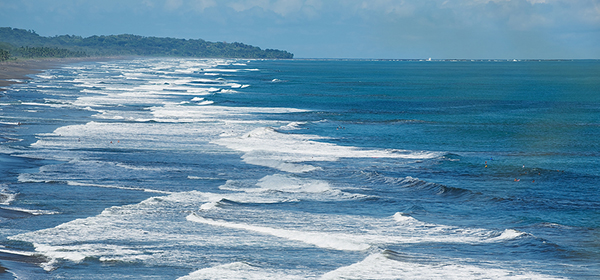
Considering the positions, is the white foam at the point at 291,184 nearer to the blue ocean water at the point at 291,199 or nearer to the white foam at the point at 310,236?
the blue ocean water at the point at 291,199

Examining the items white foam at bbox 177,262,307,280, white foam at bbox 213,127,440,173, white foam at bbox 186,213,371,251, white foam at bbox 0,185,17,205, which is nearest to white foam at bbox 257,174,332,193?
white foam at bbox 213,127,440,173

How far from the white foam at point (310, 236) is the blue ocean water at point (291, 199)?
2.5 inches

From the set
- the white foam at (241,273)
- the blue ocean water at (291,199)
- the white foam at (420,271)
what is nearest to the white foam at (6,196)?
the blue ocean water at (291,199)

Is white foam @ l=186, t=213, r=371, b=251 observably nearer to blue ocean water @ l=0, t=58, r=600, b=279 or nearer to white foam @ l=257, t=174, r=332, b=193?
blue ocean water @ l=0, t=58, r=600, b=279

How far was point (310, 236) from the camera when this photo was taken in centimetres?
1964


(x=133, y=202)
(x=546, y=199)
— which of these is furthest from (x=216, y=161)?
(x=546, y=199)

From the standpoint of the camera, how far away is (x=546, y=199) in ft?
87.8

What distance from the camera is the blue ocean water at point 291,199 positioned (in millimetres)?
16938

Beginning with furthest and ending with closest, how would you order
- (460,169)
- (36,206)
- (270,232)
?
(460,169) < (36,206) < (270,232)

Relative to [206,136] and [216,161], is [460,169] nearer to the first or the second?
[216,161]

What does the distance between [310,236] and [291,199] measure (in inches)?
213

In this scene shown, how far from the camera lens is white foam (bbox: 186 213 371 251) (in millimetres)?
18625

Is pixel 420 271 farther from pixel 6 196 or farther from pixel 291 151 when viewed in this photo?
pixel 291 151

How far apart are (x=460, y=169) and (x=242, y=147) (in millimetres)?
13731
